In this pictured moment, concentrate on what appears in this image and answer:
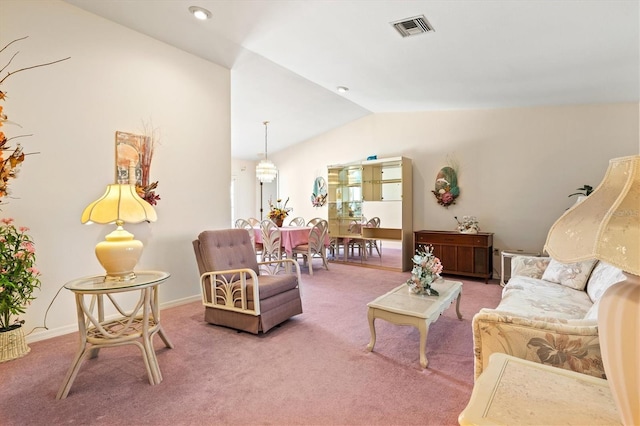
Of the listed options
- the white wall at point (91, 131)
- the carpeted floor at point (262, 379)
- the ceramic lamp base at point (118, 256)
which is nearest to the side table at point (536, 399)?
the carpeted floor at point (262, 379)

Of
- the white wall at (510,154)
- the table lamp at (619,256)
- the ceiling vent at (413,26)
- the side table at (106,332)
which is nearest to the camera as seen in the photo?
the table lamp at (619,256)

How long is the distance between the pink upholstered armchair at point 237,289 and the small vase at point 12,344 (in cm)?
137

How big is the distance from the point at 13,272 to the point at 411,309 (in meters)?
3.05

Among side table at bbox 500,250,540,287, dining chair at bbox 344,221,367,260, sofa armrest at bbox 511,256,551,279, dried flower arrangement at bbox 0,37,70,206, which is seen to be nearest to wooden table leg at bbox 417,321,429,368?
sofa armrest at bbox 511,256,551,279

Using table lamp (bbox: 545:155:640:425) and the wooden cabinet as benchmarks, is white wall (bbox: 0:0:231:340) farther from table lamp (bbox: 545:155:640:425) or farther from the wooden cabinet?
table lamp (bbox: 545:155:640:425)

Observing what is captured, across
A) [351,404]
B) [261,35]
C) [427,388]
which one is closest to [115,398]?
[351,404]

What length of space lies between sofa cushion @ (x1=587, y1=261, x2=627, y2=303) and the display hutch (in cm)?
314

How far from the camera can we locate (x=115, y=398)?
1.97m

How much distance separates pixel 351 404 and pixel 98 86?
3.60 metres

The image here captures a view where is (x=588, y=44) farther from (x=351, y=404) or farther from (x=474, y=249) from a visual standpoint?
(x=351, y=404)

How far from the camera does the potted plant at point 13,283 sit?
96.4 inches

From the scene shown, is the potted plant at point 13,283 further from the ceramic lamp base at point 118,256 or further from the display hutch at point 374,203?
the display hutch at point 374,203

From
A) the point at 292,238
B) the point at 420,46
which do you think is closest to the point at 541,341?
the point at 420,46

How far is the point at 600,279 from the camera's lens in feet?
8.12
